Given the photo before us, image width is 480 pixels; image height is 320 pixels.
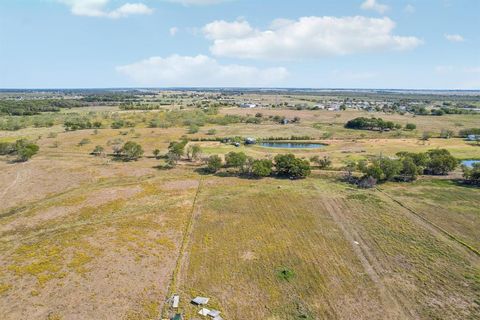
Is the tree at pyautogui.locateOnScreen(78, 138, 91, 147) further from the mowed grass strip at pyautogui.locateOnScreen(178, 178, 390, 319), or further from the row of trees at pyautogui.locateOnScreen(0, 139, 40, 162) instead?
the mowed grass strip at pyautogui.locateOnScreen(178, 178, 390, 319)

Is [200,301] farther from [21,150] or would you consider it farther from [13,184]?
[21,150]

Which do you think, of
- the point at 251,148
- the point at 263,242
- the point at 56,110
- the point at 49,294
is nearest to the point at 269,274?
the point at 263,242

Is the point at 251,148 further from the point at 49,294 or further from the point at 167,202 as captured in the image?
the point at 49,294

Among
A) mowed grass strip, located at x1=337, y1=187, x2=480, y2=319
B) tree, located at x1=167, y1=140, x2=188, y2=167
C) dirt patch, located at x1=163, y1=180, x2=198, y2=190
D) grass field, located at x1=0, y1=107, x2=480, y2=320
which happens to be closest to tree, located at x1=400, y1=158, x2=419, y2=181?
grass field, located at x1=0, y1=107, x2=480, y2=320

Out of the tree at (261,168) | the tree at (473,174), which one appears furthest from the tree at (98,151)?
the tree at (473,174)

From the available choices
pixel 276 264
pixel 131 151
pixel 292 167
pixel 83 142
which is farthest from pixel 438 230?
pixel 83 142

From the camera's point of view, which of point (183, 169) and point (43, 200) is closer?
point (43, 200)
